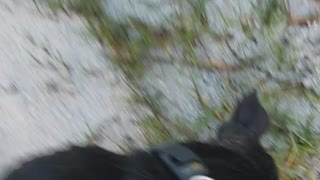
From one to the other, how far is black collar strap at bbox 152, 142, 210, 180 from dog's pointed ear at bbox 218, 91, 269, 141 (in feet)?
0.53

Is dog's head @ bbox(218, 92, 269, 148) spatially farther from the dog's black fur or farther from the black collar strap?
the black collar strap

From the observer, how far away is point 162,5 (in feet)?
9.18

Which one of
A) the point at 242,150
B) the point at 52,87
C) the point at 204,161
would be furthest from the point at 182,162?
the point at 52,87

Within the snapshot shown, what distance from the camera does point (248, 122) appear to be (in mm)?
2125

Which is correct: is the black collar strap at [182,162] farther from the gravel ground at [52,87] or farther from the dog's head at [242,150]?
the gravel ground at [52,87]

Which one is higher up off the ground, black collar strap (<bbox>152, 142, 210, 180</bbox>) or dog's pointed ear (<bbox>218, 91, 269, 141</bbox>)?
black collar strap (<bbox>152, 142, 210, 180</bbox>)

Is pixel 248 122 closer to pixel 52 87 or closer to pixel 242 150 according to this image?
pixel 242 150

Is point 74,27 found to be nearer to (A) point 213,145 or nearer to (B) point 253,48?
(B) point 253,48

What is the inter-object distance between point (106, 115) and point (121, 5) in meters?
0.37

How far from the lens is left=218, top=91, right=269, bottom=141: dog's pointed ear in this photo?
2.12m

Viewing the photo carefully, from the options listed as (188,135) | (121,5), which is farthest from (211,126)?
(121,5)

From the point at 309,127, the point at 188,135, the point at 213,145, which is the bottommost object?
the point at 309,127

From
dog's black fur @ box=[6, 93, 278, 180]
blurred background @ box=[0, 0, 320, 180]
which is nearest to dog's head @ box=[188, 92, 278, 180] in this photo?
dog's black fur @ box=[6, 93, 278, 180]

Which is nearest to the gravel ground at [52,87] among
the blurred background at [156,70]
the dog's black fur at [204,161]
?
the blurred background at [156,70]
